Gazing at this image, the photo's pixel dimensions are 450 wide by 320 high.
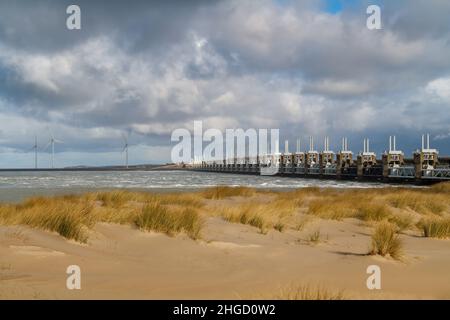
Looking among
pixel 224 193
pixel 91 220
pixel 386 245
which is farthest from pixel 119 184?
pixel 386 245

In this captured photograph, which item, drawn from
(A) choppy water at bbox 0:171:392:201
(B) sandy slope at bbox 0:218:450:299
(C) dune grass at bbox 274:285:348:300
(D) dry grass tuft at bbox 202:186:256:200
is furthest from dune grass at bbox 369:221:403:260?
(A) choppy water at bbox 0:171:392:201

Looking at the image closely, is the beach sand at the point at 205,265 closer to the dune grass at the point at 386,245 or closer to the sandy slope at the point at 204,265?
the sandy slope at the point at 204,265

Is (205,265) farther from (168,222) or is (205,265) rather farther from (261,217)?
(261,217)

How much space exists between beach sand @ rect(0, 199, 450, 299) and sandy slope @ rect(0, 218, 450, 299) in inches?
0.5

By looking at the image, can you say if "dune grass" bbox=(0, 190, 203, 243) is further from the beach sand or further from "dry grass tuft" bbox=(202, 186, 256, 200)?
"dry grass tuft" bbox=(202, 186, 256, 200)

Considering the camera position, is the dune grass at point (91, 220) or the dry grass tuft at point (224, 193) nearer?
the dune grass at point (91, 220)

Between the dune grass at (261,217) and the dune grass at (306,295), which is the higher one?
the dune grass at (306,295)

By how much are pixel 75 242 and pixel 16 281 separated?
285 cm

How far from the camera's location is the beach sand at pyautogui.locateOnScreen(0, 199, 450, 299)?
5.41 meters

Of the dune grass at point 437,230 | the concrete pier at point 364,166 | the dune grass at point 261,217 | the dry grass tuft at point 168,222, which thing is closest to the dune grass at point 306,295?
the dry grass tuft at point 168,222

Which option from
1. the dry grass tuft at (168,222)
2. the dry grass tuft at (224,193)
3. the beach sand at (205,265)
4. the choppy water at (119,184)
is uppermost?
the dry grass tuft at (168,222)

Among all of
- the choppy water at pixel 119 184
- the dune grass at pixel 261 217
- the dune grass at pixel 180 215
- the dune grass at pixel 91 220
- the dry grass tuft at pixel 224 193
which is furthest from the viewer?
the choppy water at pixel 119 184

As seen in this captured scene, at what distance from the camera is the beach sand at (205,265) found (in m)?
5.41

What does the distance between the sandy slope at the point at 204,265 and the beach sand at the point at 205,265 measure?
0.04 feet
